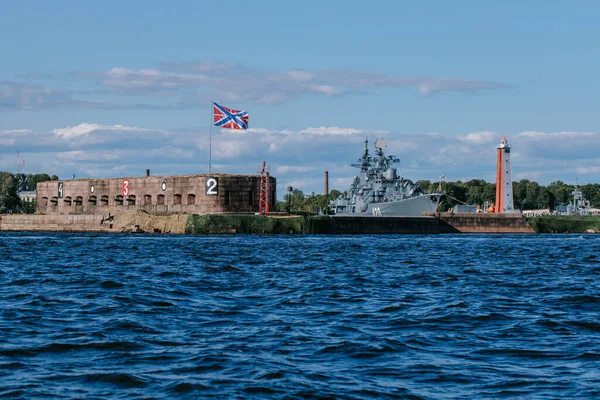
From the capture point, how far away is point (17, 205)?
166 metres

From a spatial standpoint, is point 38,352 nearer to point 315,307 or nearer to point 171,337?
point 171,337

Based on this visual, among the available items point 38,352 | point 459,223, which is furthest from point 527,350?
point 459,223

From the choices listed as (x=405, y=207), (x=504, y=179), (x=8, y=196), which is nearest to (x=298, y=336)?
(x=405, y=207)

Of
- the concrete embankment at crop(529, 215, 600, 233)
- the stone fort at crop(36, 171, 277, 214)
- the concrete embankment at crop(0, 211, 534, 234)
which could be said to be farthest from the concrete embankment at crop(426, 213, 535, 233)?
the stone fort at crop(36, 171, 277, 214)

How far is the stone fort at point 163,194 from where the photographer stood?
9812 cm

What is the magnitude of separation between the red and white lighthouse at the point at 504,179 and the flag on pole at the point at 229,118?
1979 inches

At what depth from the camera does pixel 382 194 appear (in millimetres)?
115625

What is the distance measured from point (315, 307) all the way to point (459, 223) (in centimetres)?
9040

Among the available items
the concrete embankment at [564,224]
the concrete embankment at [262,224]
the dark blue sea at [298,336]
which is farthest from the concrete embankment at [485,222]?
the dark blue sea at [298,336]

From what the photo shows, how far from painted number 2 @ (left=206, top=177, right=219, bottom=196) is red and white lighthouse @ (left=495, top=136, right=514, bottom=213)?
1981 inches

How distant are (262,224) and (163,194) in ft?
64.9

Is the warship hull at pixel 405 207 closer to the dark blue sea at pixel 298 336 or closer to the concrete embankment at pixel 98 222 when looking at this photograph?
the concrete embankment at pixel 98 222

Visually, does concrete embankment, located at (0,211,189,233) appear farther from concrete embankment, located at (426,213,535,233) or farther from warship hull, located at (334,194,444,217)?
concrete embankment, located at (426,213,535,233)

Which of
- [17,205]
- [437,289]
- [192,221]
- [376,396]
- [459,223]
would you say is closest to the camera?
[376,396]
